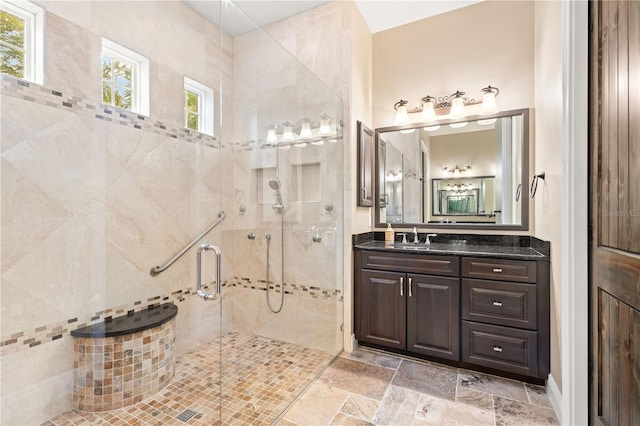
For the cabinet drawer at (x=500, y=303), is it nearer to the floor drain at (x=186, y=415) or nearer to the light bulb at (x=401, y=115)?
the light bulb at (x=401, y=115)

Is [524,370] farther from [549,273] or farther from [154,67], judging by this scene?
[154,67]

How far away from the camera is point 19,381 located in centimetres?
157

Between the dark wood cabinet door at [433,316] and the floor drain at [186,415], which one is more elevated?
the dark wood cabinet door at [433,316]

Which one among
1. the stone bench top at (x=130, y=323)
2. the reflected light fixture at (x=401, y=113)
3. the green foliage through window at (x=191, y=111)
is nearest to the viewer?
the stone bench top at (x=130, y=323)

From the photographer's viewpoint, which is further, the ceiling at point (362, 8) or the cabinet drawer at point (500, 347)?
the ceiling at point (362, 8)

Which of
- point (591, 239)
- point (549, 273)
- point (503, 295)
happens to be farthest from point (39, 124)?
point (549, 273)

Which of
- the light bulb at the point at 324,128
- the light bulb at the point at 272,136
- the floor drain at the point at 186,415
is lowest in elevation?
the floor drain at the point at 186,415

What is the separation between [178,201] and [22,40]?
1.22 meters

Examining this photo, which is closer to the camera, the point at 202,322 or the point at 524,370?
the point at 524,370

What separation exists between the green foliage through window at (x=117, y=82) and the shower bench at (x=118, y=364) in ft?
4.76

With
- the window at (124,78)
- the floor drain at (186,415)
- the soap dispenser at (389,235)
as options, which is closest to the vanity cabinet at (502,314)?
the soap dispenser at (389,235)

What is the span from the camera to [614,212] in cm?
116

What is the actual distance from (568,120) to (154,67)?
8.72 ft

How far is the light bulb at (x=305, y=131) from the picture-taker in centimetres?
217
